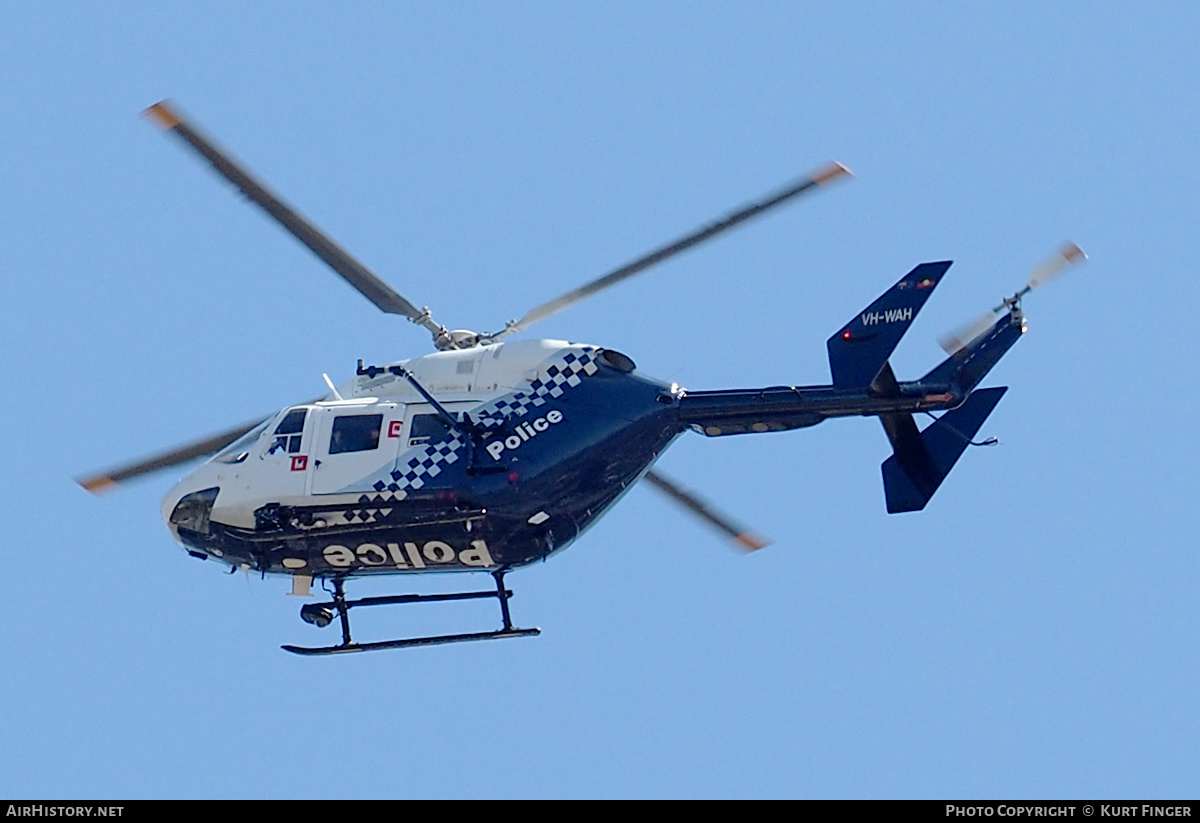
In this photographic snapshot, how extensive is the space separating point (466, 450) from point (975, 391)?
14.3 ft

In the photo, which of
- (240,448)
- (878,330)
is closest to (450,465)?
(240,448)

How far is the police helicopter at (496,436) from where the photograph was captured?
19.1 metres

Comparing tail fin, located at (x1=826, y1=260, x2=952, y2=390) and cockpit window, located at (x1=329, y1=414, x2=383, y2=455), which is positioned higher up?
tail fin, located at (x1=826, y1=260, x2=952, y2=390)

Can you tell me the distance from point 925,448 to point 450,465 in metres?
4.05

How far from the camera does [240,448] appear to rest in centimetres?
2080

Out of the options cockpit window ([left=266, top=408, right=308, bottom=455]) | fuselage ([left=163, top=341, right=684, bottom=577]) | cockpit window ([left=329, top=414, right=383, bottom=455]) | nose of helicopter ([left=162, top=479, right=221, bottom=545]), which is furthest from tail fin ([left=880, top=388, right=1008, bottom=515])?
nose of helicopter ([left=162, top=479, right=221, bottom=545])

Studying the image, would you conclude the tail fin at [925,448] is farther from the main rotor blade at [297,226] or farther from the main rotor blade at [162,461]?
the main rotor blade at [162,461]

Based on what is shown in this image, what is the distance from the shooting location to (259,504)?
66.5 feet

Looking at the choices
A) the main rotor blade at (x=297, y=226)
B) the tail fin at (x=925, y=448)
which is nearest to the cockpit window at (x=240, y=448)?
the main rotor blade at (x=297, y=226)

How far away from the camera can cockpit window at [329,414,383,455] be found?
20.1 meters

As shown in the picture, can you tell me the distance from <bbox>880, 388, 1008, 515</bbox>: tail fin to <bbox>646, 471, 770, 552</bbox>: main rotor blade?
8.08 ft

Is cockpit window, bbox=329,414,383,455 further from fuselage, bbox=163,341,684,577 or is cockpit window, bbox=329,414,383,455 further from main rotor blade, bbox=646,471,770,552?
main rotor blade, bbox=646,471,770,552
